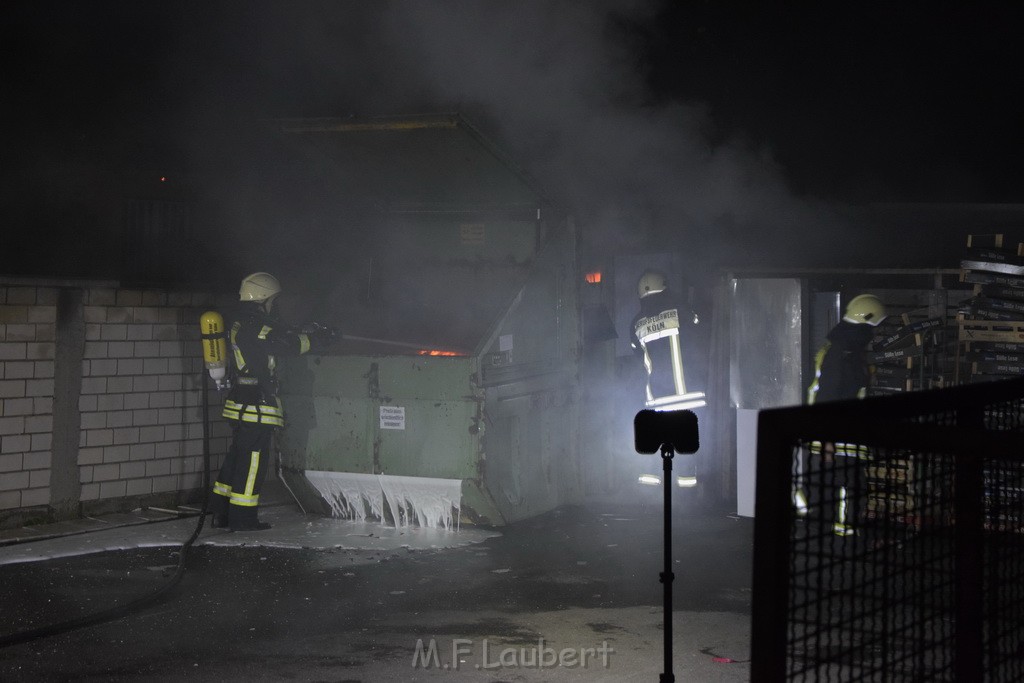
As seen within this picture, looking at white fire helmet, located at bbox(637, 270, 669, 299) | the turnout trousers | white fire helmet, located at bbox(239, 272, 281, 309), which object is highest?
white fire helmet, located at bbox(637, 270, 669, 299)

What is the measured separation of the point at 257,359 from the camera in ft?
23.3

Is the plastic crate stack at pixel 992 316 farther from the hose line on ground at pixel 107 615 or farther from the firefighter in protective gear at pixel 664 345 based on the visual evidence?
the hose line on ground at pixel 107 615

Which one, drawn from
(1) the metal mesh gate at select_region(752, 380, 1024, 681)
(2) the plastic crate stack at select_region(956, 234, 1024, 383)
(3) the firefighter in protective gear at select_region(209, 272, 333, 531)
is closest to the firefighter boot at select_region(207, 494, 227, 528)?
(3) the firefighter in protective gear at select_region(209, 272, 333, 531)

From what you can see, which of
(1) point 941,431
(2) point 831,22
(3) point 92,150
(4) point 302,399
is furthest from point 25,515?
(2) point 831,22

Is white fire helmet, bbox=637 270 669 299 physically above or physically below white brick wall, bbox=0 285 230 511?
above

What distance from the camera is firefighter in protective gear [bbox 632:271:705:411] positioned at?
7.61 meters

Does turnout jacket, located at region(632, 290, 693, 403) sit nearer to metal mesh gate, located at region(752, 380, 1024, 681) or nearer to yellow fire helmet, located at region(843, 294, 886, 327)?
yellow fire helmet, located at region(843, 294, 886, 327)

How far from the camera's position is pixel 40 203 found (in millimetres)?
9781

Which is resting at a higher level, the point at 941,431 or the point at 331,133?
the point at 331,133

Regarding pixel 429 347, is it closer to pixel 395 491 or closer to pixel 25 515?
pixel 395 491

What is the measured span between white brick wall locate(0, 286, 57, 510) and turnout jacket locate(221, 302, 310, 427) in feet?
4.44

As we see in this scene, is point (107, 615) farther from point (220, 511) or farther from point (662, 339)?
point (662, 339)

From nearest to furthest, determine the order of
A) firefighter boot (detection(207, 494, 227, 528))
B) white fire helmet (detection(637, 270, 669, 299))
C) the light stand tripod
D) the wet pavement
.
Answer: the light stand tripod → the wet pavement → firefighter boot (detection(207, 494, 227, 528)) → white fire helmet (detection(637, 270, 669, 299))

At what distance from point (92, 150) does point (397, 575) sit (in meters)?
6.82
